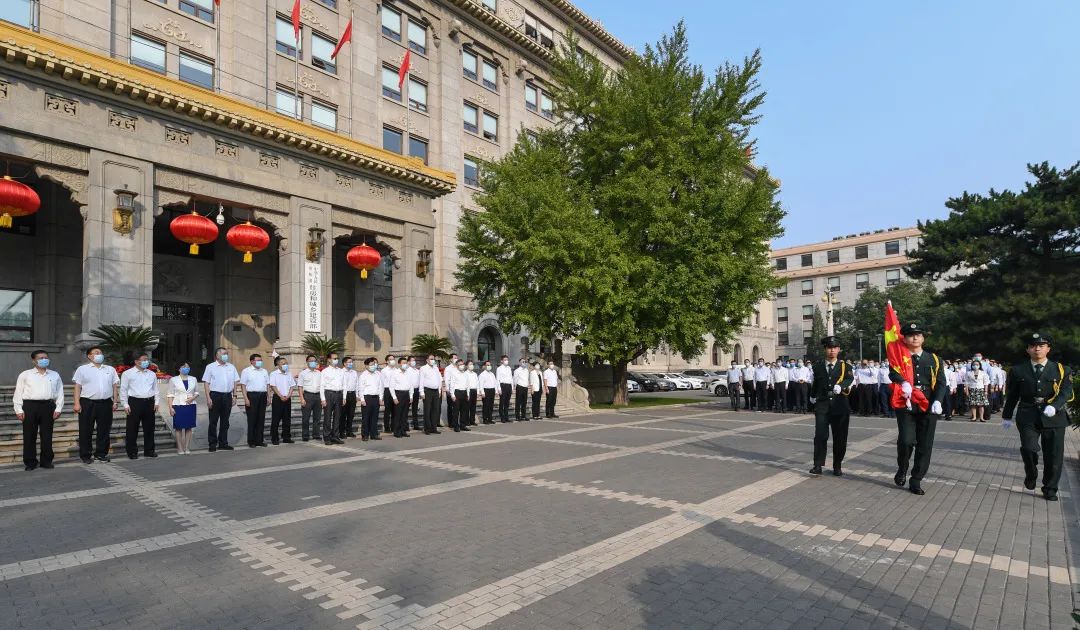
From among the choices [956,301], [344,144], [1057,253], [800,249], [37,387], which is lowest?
[37,387]

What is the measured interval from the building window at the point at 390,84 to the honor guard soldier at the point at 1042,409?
27.6m

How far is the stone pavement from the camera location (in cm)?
427

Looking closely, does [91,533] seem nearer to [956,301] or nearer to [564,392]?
[564,392]

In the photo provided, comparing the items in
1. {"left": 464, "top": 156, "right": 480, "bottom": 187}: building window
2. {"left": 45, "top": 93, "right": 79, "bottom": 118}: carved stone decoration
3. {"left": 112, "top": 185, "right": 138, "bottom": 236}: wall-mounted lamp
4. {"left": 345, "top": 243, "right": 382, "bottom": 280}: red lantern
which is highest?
{"left": 464, "top": 156, "right": 480, "bottom": 187}: building window

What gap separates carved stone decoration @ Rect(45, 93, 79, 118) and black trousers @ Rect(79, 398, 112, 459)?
31.5ft

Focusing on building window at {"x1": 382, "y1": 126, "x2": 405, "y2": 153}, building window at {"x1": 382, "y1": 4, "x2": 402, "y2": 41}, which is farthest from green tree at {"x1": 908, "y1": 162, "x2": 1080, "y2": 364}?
building window at {"x1": 382, "y1": 4, "x2": 402, "y2": 41}

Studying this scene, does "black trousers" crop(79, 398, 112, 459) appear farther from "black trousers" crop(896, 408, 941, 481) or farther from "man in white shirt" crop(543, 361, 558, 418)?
"black trousers" crop(896, 408, 941, 481)

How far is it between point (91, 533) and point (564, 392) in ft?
59.4

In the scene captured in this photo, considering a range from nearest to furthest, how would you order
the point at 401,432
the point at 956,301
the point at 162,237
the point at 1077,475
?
the point at 1077,475, the point at 401,432, the point at 162,237, the point at 956,301

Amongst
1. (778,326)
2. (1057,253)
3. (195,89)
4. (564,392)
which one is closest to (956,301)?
(1057,253)

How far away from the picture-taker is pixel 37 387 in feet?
34.1

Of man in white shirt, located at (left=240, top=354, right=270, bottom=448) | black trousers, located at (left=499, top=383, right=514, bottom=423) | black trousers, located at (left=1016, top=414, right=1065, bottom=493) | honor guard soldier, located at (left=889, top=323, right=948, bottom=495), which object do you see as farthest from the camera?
black trousers, located at (left=499, top=383, right=514, bottom=423)

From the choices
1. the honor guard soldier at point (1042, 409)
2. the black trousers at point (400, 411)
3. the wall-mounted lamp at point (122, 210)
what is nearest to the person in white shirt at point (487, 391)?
the black trousers at point (400, 411)

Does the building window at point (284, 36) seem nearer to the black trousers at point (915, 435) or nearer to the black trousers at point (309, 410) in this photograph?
the black trousers at point (309, 410)
